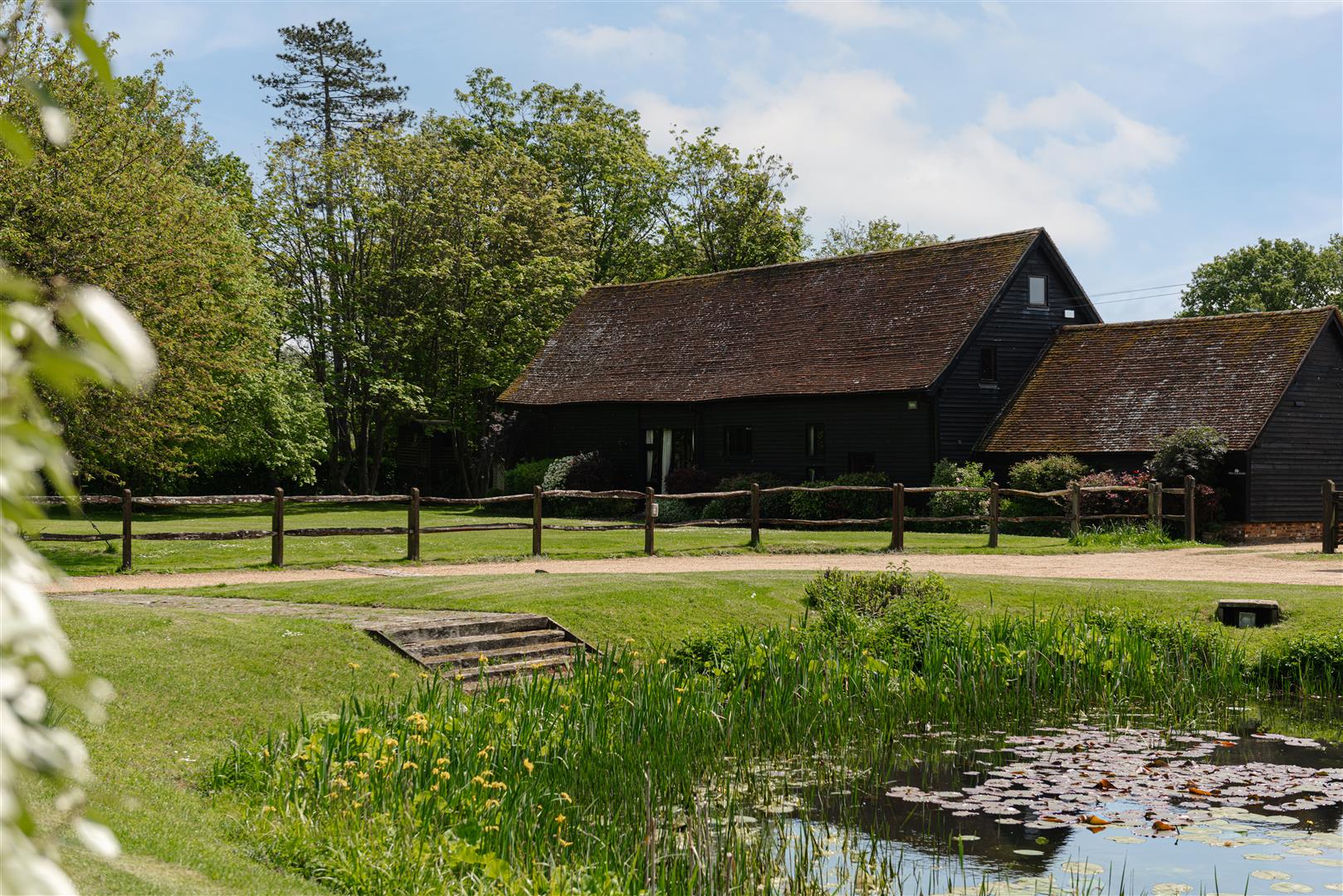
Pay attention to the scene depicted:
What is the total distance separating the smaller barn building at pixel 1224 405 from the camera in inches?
1224

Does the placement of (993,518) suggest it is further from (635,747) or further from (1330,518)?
(635,747)

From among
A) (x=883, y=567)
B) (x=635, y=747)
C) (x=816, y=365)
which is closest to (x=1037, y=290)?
(x=816, y=365)

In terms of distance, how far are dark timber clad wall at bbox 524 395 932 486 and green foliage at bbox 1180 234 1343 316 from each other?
46.3m

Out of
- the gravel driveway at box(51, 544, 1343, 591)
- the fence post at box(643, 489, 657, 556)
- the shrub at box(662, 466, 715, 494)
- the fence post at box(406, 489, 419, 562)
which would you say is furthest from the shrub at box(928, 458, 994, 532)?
the fence post at box(406, 489, 419, 562)

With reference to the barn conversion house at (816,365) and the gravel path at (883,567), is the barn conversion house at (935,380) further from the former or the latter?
the gravel path at (883,567)

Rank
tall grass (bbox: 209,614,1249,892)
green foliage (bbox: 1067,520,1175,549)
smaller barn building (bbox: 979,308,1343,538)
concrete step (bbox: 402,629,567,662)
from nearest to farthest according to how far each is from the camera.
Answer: tall grass (bbox: 209,614,1249,892) → concrete step (bbox: 402,629,567,662) → green foliage (bbox: 1067,520,1175,549) → smaller barn building (bbox: 979,308,1343,538)

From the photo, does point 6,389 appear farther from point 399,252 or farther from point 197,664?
point 399,252

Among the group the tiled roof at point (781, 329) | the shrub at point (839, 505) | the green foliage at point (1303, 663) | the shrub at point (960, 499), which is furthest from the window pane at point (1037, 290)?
the green foliage at point (1303, 663)

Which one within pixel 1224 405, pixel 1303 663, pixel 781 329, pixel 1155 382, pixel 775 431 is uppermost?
pixel 781 329

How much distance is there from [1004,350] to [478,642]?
85.2 ft

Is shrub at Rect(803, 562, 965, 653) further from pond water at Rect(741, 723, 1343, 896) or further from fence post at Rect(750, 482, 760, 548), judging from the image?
fence post at Rect(750, 482, 760, 548)

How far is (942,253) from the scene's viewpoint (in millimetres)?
39250

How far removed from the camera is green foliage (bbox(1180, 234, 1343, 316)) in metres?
73.8

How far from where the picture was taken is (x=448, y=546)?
85.8 ft
